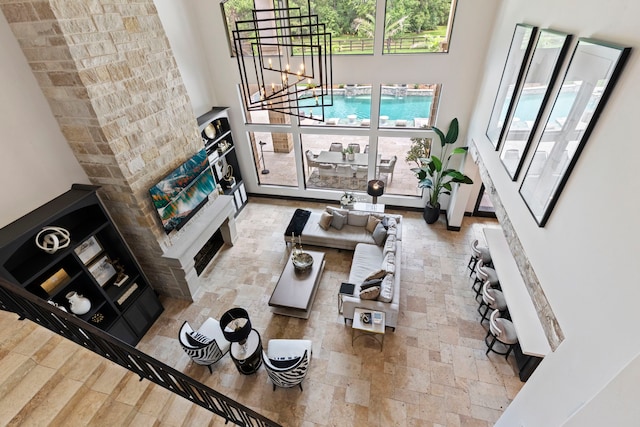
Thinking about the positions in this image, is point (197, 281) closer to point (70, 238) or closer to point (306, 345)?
point (70, 238)

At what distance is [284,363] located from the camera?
13.3 ft

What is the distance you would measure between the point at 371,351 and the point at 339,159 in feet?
16.1

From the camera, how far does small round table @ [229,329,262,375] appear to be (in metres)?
4.34

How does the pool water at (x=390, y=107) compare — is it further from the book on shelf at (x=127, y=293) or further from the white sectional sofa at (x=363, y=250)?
the book on shelf at (x=127, y=293)

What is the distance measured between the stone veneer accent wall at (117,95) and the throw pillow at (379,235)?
13.0ft

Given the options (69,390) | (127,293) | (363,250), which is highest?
(69,390)

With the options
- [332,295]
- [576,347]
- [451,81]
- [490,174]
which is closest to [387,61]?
[451,81]

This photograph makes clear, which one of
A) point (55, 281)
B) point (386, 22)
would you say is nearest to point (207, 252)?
point (55, 281)

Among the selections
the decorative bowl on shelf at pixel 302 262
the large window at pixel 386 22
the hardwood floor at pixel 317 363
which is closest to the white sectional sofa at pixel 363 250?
the hardwood floor at pixel 317 363

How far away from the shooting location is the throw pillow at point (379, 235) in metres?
6.38

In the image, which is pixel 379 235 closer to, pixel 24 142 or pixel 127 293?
pixel 127 293

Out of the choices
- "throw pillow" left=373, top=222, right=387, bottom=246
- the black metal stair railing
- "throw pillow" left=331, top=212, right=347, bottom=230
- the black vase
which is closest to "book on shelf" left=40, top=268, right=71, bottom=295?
the black metal stair railing

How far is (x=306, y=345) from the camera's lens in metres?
4.48

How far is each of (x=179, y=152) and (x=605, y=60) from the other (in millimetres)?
5685
